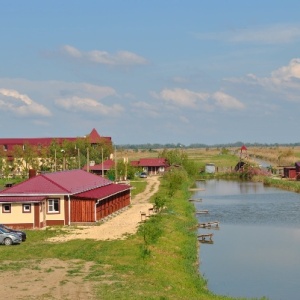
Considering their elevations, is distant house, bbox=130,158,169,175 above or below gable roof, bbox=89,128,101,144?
→ below

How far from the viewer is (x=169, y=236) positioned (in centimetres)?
4084

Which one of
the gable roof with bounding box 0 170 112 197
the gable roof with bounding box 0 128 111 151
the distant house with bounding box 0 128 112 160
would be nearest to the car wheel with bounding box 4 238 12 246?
the gable roof with bounding box 0 170 112 197

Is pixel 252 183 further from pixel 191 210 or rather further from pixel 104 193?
pixel 104 193

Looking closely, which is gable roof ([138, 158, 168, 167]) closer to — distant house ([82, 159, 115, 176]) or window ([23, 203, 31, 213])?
distant house ([82, 159, 115, 176])

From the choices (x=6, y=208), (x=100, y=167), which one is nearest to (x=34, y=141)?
(x=100, y=167)

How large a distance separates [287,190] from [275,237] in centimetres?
4726

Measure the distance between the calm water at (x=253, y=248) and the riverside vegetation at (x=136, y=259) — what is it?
139cm

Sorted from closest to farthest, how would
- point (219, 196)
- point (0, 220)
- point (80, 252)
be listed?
1. point (80, 252)
2. point (0, 220)
3. point (219, 196)

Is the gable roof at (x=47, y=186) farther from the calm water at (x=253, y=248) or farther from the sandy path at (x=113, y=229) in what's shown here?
the calm water at (x=253, y=248)

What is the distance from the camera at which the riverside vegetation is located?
84.4ft

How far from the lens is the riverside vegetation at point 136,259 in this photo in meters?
25.7

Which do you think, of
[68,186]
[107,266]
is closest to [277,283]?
[107,266]

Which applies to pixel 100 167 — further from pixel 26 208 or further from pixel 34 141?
pixel 26 208

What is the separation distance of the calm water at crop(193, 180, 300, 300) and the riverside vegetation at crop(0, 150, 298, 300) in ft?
4.55
